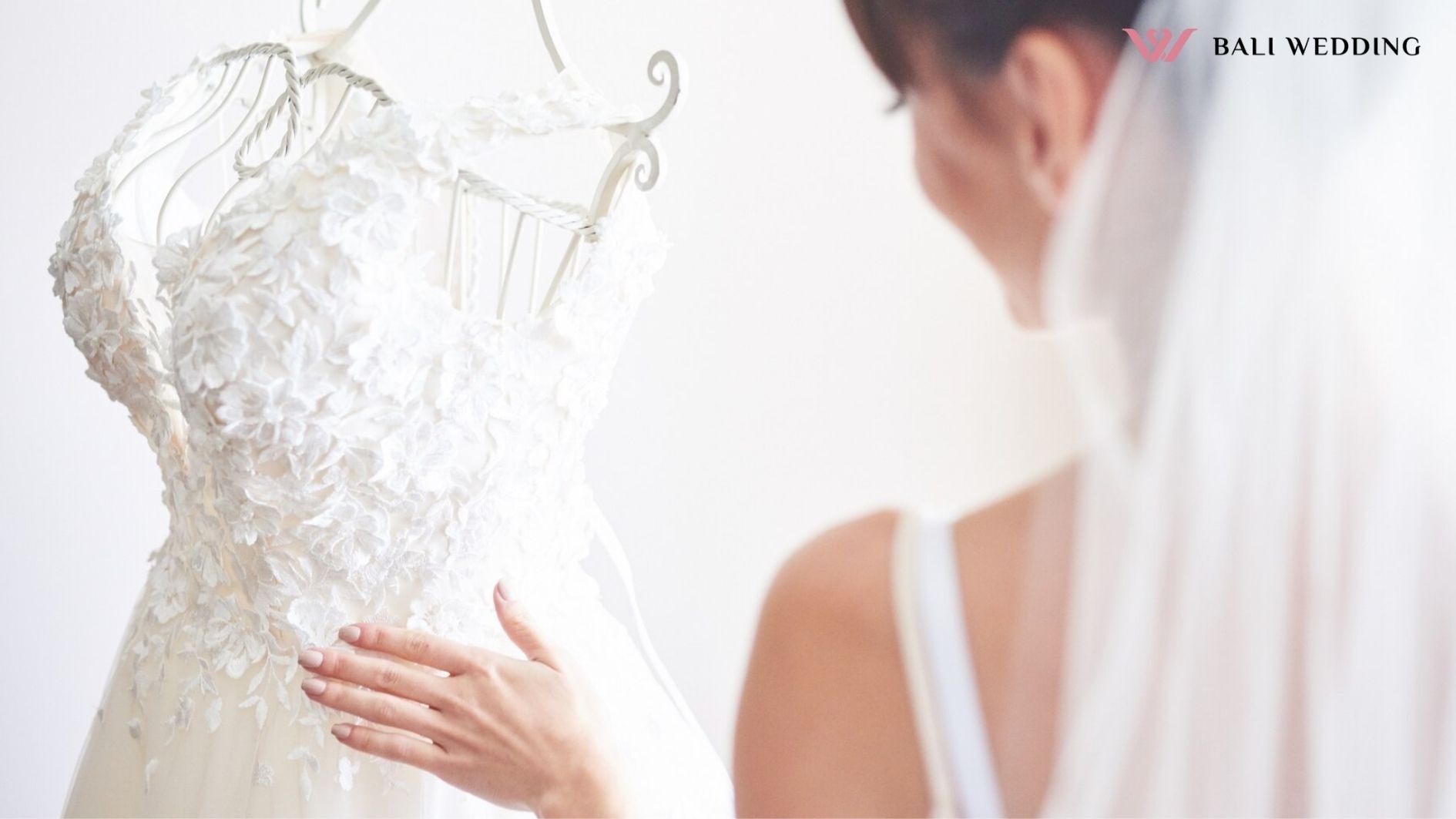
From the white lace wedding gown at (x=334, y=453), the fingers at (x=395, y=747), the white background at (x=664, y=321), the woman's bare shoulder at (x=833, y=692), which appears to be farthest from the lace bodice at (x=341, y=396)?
the woman's bare shoulder at (x=833, y=692)

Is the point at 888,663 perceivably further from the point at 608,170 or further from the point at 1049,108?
the point at 608,170

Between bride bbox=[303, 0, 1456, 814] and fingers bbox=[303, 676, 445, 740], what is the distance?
0.44 meters

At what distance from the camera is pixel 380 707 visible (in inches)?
29.8

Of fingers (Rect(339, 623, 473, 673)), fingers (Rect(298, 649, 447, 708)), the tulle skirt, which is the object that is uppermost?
fingers (Rect(339, 623, 473, 673))

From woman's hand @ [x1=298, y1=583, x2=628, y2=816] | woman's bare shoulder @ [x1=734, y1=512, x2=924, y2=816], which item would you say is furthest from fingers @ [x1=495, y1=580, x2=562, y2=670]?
woman's bare shoulder @ [x1=734, y1=512, x2=924, y2=816]

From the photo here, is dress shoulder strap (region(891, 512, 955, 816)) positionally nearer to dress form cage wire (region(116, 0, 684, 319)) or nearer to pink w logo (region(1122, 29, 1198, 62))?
pink w logo (region(1122, 29, 1198, 62))

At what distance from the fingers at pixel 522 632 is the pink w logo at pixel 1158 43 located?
58cm

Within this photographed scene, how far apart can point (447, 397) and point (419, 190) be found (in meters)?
0.16

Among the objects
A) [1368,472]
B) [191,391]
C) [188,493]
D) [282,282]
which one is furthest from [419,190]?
[1368,472]

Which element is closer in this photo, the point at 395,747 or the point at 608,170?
the point at 395,747

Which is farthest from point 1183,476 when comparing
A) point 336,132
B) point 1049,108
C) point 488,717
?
point 336,132

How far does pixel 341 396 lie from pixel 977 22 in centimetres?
59

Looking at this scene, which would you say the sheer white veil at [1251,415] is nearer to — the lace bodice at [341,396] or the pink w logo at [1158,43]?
the pink w logo at [1158,43]

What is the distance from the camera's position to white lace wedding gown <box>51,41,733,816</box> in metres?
0.79
